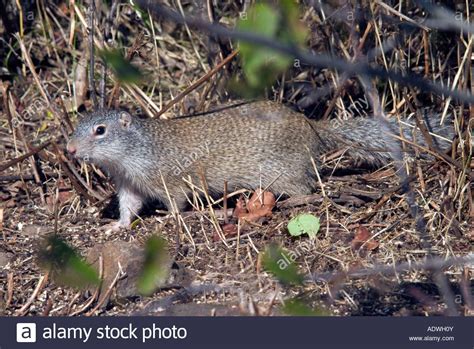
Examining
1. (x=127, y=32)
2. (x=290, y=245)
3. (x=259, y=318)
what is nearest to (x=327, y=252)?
(x=290, y=245)

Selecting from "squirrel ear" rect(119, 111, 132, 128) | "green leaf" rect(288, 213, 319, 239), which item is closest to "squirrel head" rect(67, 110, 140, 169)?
"squirrel ear" rect(119, 111, 132, 128)

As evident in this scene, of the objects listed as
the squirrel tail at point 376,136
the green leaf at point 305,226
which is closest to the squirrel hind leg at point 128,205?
the green leaf at point 305,226

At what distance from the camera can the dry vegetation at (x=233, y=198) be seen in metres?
4.38

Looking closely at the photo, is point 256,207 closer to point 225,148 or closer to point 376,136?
point 225,148

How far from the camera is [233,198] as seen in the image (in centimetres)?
571

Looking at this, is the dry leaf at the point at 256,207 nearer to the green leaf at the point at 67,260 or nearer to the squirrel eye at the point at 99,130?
the squirrel eye at the point at 99,130

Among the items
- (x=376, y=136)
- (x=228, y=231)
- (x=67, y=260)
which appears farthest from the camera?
(x=376, y=136)

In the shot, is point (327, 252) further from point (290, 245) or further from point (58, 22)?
point (58, 22)

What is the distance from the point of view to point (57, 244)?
1.53 metres

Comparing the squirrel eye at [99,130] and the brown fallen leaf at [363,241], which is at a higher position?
the squirrel eye at [99,130]

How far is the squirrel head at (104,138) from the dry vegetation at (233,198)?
0.84 feet

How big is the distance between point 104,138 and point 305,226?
4.87 feet

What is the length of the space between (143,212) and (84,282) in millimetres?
4187

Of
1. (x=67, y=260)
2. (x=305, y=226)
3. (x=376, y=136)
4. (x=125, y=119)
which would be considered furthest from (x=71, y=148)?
(x=67, y=260)
